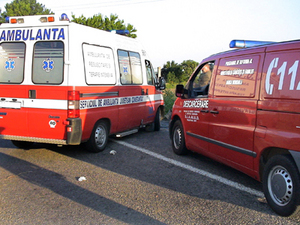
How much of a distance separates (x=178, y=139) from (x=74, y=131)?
7.24ft

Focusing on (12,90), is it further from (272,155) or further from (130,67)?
(272,155)

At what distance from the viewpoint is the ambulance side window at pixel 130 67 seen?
770 cm

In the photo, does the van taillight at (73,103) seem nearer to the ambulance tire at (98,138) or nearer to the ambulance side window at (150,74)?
the ambulance tire at (98,138)

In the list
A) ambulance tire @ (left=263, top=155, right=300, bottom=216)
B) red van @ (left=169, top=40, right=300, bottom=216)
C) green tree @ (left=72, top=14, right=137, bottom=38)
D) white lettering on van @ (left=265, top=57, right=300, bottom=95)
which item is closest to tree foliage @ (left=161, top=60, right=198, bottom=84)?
green tree @ (left=72, top=14, right=137, bottom=38)

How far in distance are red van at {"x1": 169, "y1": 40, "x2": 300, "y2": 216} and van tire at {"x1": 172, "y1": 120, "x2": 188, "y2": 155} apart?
57 cm

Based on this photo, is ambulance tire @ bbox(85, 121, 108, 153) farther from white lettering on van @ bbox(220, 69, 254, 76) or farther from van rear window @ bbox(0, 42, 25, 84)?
white lettering on van @ bbox(220, 69, 254, 76)

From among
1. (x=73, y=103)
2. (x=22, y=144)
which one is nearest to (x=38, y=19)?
(x=73, y=103)

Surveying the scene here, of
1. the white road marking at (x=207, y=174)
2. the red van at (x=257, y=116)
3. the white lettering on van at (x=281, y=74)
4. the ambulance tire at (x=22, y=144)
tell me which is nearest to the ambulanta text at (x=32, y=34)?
the ambulance tire at (x=22, y=144)

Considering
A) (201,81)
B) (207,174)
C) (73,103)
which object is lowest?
(207,174)

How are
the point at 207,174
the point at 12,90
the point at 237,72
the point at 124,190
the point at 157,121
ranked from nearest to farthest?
the point at 124,190 → the point at 237,72 → the point at 207,174 → the point at 12,90 → the point at 157,121

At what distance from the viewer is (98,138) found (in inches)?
273

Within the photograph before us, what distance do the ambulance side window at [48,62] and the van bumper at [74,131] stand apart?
78 centimetres

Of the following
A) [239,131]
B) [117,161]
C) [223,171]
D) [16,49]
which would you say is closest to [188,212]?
[239,131]

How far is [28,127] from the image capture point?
6152 millimetres
